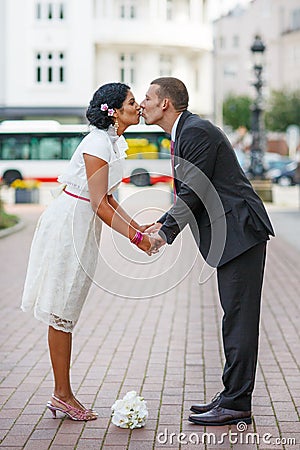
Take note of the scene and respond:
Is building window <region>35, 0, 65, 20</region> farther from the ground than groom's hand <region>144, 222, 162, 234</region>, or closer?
farther from the ground

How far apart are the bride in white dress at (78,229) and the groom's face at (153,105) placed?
7 centimetres

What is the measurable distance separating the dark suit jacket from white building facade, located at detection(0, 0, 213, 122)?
47.5 m

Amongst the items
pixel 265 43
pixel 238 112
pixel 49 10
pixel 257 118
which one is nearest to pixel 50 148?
pixel 49 10

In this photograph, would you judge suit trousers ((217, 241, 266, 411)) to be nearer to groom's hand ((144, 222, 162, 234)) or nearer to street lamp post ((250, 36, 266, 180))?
groom's hand ((144, 222, 162, 234))

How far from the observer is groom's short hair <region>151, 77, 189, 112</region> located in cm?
556

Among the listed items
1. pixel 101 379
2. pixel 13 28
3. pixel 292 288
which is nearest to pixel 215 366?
pixel 101 379

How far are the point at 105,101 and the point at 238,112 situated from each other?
82679 millimetres

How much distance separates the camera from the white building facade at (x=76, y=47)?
53719 mm

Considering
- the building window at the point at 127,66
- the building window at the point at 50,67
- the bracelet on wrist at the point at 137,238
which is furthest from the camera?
the building window at the point at 127,66

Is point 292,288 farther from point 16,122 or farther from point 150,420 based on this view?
point 16,122

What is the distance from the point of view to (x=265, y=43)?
83250 millimetres

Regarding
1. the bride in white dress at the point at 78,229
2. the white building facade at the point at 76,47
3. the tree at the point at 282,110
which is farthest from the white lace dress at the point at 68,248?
the tree at the point at 282,110

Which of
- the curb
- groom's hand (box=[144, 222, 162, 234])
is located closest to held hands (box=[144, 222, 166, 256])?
groom's hand (box=[144, 222, 162, 234])

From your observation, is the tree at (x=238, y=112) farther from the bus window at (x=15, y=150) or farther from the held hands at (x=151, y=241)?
the held hands at (x=151, y=241)
